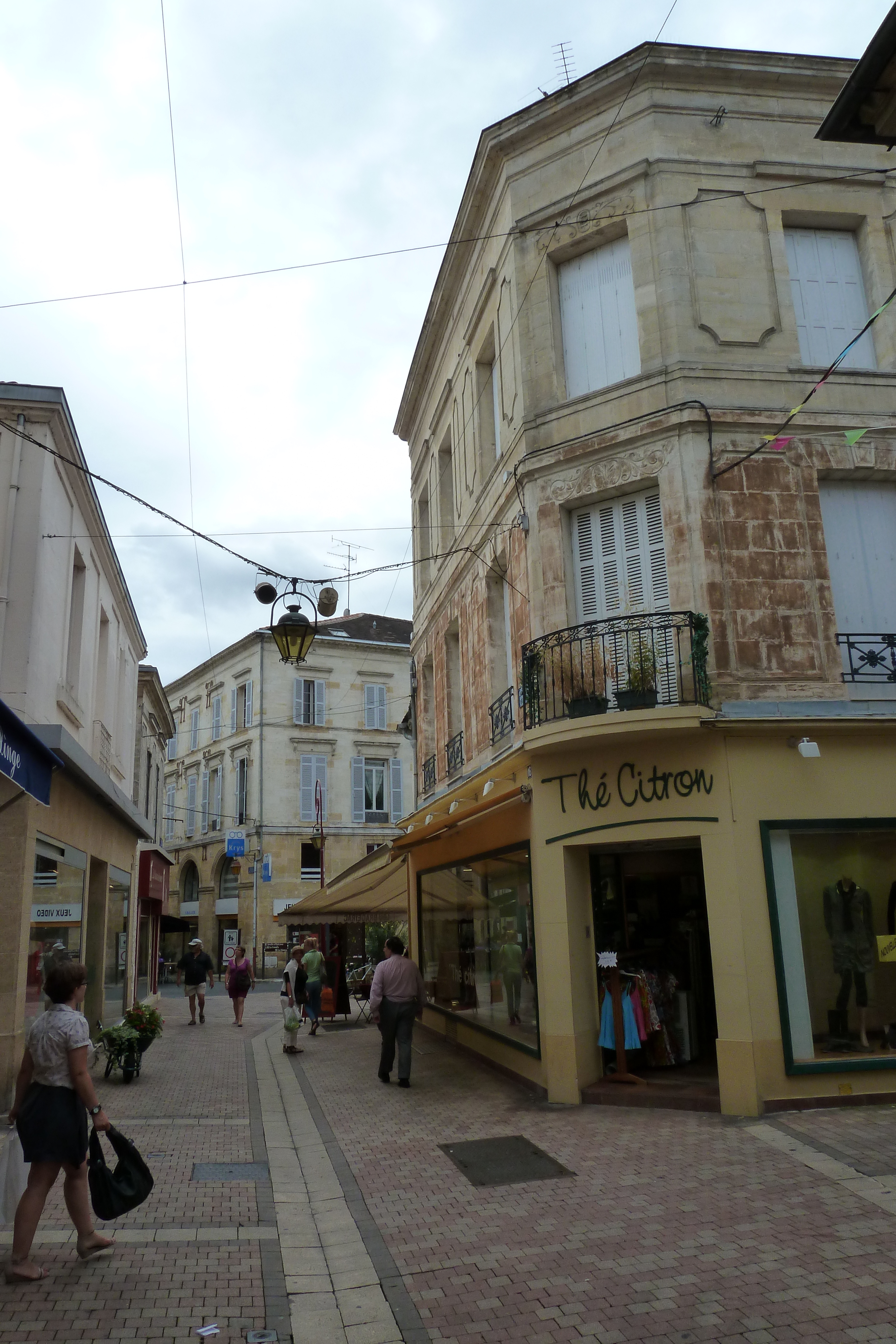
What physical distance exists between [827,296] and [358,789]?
31.9 meters

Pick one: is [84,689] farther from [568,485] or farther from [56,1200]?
[56,1200]

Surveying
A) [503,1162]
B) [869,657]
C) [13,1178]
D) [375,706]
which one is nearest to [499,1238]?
[503,1162]

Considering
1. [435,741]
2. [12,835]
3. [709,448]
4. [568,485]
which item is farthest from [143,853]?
[709,448]

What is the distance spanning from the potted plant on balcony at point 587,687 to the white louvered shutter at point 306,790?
3033 centimetres

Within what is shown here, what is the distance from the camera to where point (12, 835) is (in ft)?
31.2

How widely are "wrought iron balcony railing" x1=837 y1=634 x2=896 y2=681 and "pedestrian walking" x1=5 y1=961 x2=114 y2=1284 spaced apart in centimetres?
759

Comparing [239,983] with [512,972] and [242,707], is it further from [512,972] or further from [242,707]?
[242,707]

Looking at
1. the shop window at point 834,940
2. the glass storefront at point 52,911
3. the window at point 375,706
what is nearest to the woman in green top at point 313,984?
the glass storefront at point 52,911

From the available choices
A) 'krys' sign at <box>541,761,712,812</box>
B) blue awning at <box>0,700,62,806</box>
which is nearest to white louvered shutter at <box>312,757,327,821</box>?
'krys' sign at <box>541,761,712,812</box>

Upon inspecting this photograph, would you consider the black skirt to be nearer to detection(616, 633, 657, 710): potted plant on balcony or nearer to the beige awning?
detection(616, 633, 657, 710): potted plant on balcony

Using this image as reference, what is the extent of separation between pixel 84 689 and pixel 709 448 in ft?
29.4

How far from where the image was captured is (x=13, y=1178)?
4988 millimetres

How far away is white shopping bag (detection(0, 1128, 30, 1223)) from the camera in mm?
4980

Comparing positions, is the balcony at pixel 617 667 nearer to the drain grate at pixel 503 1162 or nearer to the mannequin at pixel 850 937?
the mannequin at pixel 850 937
